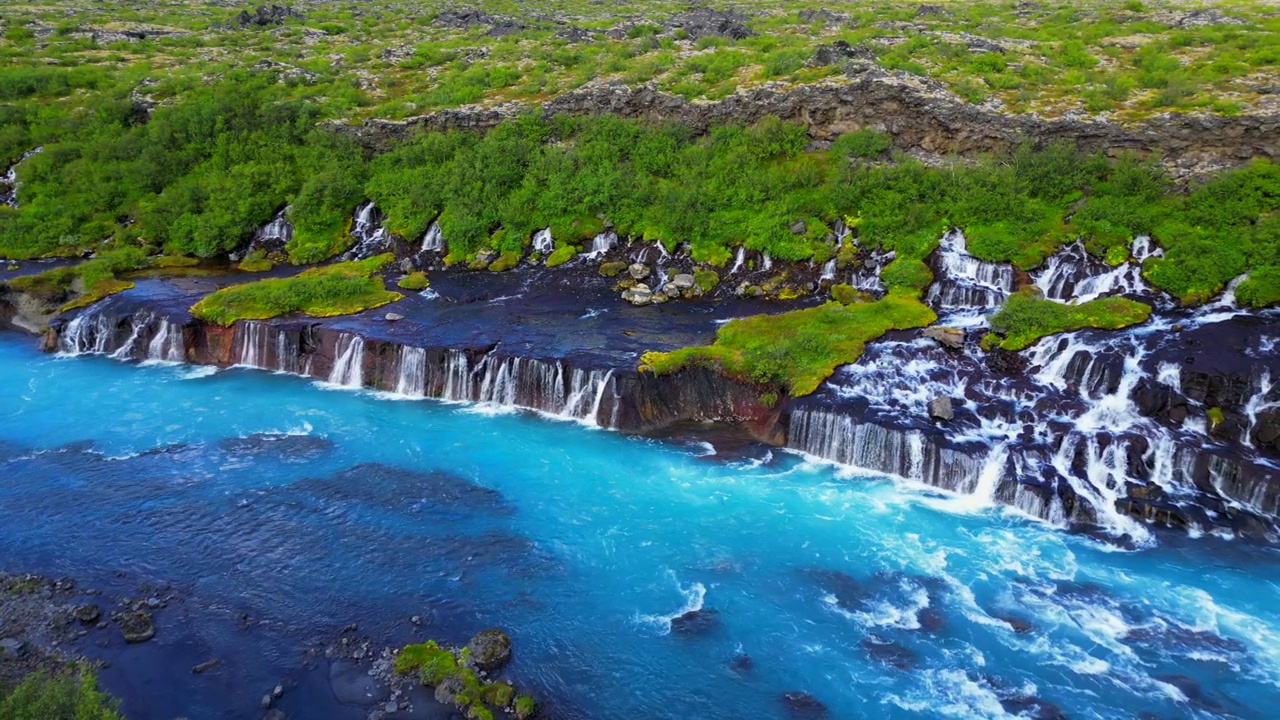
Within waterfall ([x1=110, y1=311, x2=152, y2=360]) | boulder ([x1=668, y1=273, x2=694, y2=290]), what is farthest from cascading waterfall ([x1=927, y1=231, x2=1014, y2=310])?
waterfall ([x1=110, y1=311, x2=152, y2=360])

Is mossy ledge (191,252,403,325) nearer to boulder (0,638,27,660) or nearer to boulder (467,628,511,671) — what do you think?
boulder (0,638,27,660)

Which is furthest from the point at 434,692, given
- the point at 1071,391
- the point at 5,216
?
the point at 5,216

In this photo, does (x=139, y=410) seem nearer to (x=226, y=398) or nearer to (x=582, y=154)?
(x=226, y=398)

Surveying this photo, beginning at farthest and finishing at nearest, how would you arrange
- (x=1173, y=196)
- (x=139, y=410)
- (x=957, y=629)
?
(x=1173, y=196), (x=139, y=410), (x=957, y=629)

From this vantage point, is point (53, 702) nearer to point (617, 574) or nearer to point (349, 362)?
point (617, 574)

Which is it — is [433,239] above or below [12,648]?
above

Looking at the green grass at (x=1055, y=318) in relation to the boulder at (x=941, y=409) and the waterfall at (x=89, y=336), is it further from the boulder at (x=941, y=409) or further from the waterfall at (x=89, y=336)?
the waterfall at (x=89, y=336)

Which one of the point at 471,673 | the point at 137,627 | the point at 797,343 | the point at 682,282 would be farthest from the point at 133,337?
the point at 797,343

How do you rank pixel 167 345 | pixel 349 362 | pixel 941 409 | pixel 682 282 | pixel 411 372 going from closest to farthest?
pixel 941 409
pixel 411 372
pixel 349 362
pixel 167 345
pixel 682 282
